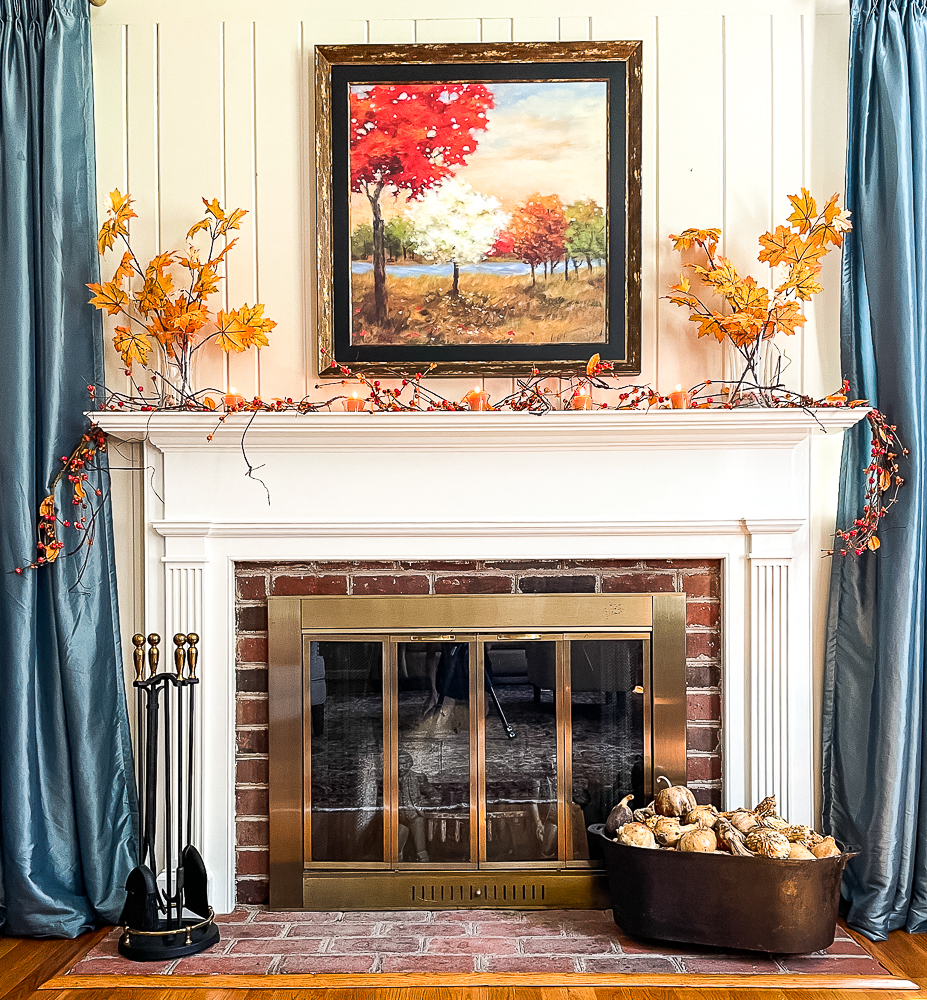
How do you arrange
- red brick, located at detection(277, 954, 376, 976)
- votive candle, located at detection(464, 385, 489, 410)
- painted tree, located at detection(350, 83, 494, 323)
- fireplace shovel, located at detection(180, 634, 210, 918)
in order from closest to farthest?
1. red brick, located at detection(277, 954, 376, 976)
2. fireplace shovel, located at detection(180, 634, 210, 918)
3. votive candle, located at detection(464, 385, 489, 410)
4. painted tree, located at detection(350, 83, 494, 323)

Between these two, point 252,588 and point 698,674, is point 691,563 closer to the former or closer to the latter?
point 698,674

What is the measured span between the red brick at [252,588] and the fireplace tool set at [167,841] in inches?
6.4

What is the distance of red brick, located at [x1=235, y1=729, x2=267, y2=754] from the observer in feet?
7.65

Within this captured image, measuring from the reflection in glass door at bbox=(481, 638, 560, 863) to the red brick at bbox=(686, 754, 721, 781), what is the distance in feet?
1.17

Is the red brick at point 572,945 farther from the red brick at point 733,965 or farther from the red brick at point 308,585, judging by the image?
the red brick at point 308,585

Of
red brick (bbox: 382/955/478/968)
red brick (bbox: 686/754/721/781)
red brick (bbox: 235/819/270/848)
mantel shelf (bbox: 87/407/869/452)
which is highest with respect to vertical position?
mantel shelf (bbox: 87/407/869/452)

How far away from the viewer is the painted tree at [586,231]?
2330mm

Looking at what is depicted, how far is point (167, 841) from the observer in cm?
219

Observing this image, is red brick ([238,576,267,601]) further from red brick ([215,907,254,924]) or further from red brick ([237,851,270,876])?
red brick ([215,907,254,924])

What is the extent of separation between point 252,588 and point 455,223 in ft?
3.65

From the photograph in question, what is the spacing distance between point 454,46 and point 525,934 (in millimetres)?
2265

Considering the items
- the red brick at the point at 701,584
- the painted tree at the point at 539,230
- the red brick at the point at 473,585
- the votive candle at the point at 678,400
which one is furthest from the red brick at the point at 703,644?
the painted tree at the point at 539,230

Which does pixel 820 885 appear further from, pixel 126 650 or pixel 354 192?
pixel 354 192

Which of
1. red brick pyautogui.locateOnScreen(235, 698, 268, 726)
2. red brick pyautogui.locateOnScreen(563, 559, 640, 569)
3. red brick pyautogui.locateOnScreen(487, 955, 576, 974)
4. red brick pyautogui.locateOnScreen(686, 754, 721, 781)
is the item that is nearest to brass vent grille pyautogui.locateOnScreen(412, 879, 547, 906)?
red brick pyautogui.locateOnScreen(487, 955, 576, 974)
